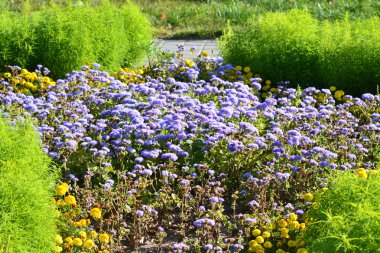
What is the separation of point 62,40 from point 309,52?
255cm

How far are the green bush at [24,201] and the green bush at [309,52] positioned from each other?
3842mm

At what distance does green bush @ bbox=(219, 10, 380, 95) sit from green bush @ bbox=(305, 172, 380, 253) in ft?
10.9

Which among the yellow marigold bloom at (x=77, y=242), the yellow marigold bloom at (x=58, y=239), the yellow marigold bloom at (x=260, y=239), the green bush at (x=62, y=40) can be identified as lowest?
the yellow marigold bloom at (x=260, y=239)

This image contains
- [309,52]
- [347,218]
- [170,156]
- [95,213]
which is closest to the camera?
[347,218]

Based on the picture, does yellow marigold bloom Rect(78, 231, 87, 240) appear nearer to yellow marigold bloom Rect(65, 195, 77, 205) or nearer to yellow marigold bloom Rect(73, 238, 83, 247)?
yellow marigold bloom Rect(73, 238, 83, 247)

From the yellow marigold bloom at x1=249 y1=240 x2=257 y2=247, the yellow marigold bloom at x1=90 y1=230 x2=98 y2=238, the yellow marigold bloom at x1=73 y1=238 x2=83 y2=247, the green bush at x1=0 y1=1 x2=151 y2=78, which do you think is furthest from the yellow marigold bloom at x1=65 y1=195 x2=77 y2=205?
the green bush at x1=0 y1=1 x2=151 y2=78

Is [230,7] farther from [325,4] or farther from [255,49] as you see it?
[255,49]

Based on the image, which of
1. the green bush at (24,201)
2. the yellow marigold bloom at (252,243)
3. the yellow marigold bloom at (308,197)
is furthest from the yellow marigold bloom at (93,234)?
the yellow marigold bloom at (308,197)

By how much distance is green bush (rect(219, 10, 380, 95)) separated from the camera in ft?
24.8

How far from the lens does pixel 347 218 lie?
148 inches

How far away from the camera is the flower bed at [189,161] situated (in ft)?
15.5

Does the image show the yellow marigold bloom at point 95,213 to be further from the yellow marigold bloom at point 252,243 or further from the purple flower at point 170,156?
the yellow marigold bloom at point 252,243

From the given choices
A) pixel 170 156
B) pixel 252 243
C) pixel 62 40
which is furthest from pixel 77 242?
pixel 62 40

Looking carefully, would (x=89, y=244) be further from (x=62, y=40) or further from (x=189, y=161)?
(x=62, y=40)
